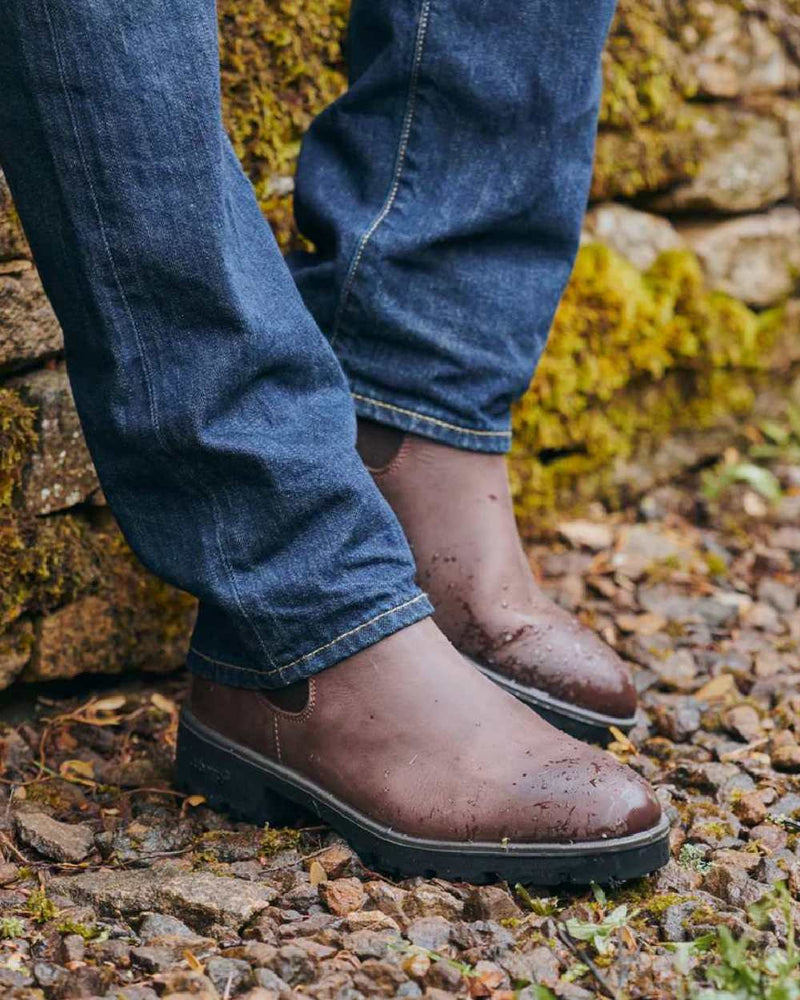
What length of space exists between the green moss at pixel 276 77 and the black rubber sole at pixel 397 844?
2.71 ft

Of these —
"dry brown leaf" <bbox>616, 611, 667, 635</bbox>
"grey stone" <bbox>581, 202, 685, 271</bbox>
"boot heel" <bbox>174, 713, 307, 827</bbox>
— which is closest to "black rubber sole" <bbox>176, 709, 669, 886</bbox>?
"boot heel" <bbox>174, 713, 307, 827</bbox>

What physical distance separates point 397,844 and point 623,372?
133 centimetres

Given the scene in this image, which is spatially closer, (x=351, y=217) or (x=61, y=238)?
(x=61, y=238)

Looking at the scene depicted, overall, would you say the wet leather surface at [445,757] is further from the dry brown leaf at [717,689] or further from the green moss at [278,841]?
the dry brown leaf at [717,689]

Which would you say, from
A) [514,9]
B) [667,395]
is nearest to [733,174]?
[667,395]

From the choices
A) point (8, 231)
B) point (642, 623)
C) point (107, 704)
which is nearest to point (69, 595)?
point (107, 704)

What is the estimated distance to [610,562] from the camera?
2156 mm

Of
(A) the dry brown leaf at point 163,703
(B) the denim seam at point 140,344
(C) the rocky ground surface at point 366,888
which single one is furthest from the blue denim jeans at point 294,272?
(A) the dry brown leaf at point 163,703

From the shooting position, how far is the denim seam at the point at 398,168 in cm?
139

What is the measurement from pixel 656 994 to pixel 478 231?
0.90 metres

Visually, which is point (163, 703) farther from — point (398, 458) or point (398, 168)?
point (398, 168)

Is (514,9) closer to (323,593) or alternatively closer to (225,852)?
(323,593)

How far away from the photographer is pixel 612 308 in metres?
2.24

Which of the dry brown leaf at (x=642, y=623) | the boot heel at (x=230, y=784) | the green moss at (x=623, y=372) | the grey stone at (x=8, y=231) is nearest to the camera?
the boot heel at (x=230, y=784)
